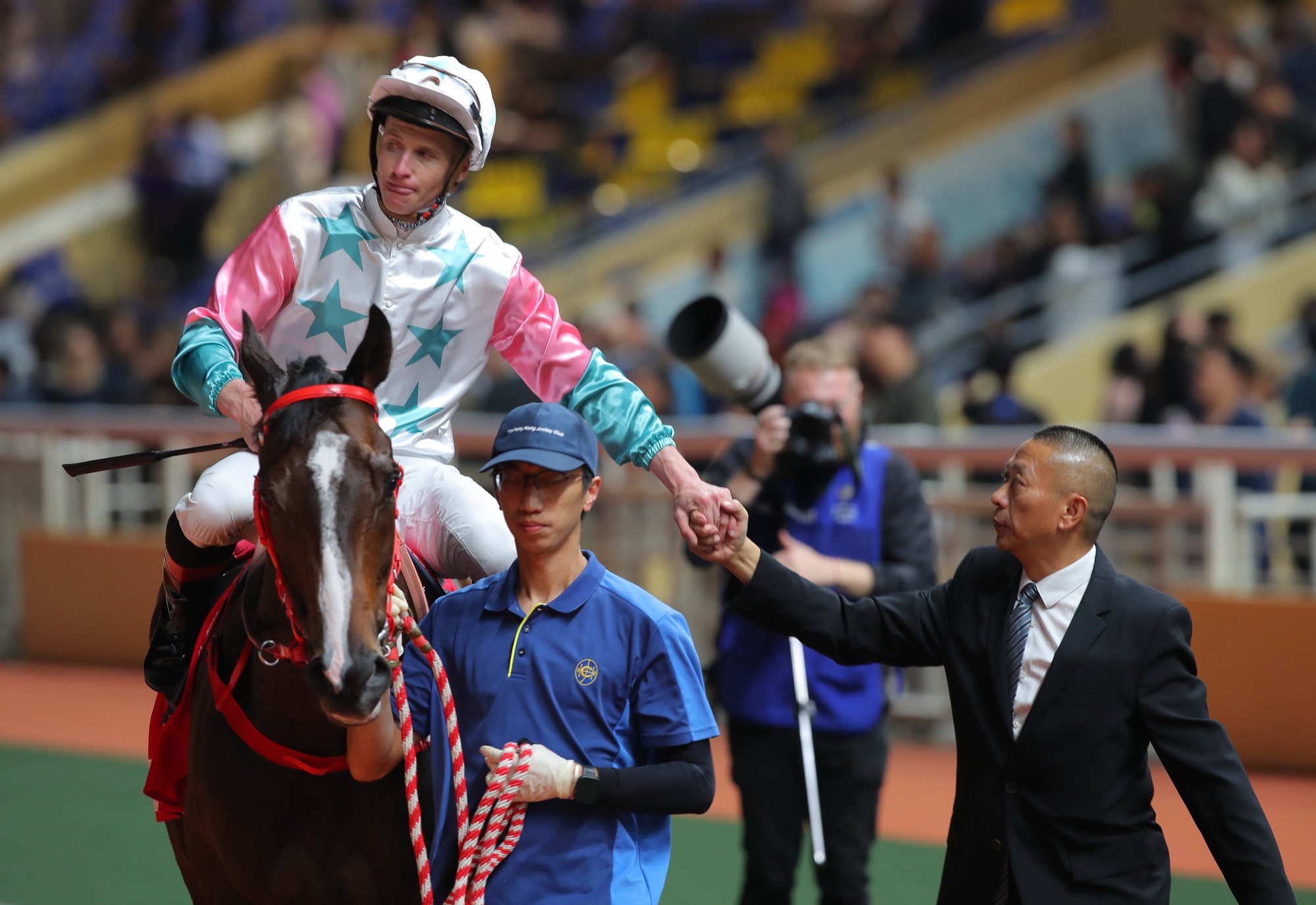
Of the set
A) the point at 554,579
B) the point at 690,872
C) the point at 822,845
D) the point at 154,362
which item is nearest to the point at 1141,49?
the point at 154,362

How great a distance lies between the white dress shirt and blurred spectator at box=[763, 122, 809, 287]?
31.3 ft

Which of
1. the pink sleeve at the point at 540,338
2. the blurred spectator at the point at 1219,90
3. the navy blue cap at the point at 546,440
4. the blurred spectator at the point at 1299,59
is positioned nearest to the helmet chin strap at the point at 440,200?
the pink sleeve at the point at 540,338

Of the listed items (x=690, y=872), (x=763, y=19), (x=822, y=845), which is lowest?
(x=690, y=872)

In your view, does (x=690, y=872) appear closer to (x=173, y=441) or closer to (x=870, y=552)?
(x=870, y=552)

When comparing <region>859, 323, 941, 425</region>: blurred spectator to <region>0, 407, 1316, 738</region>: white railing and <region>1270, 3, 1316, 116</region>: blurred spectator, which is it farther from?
<region>1270, 3, 1316, 116</region>: blurred spectator

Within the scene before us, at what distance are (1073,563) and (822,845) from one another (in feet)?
4.62

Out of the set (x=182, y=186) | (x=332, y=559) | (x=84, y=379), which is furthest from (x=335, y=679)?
(x=182, y=186)

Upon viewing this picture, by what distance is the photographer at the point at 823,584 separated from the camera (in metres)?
3.97

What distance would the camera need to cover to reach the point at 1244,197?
10.6 metres

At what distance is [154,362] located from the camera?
11.8 m

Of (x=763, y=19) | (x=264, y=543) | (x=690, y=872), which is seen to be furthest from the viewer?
(x=763, y=19)

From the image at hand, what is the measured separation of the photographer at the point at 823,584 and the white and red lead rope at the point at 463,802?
1486 mm

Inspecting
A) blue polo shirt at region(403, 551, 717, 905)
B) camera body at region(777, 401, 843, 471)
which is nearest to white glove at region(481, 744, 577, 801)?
blue polo shirt at region(403, 551, 717, 905)

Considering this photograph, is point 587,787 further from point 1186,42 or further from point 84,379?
point 1186,42
